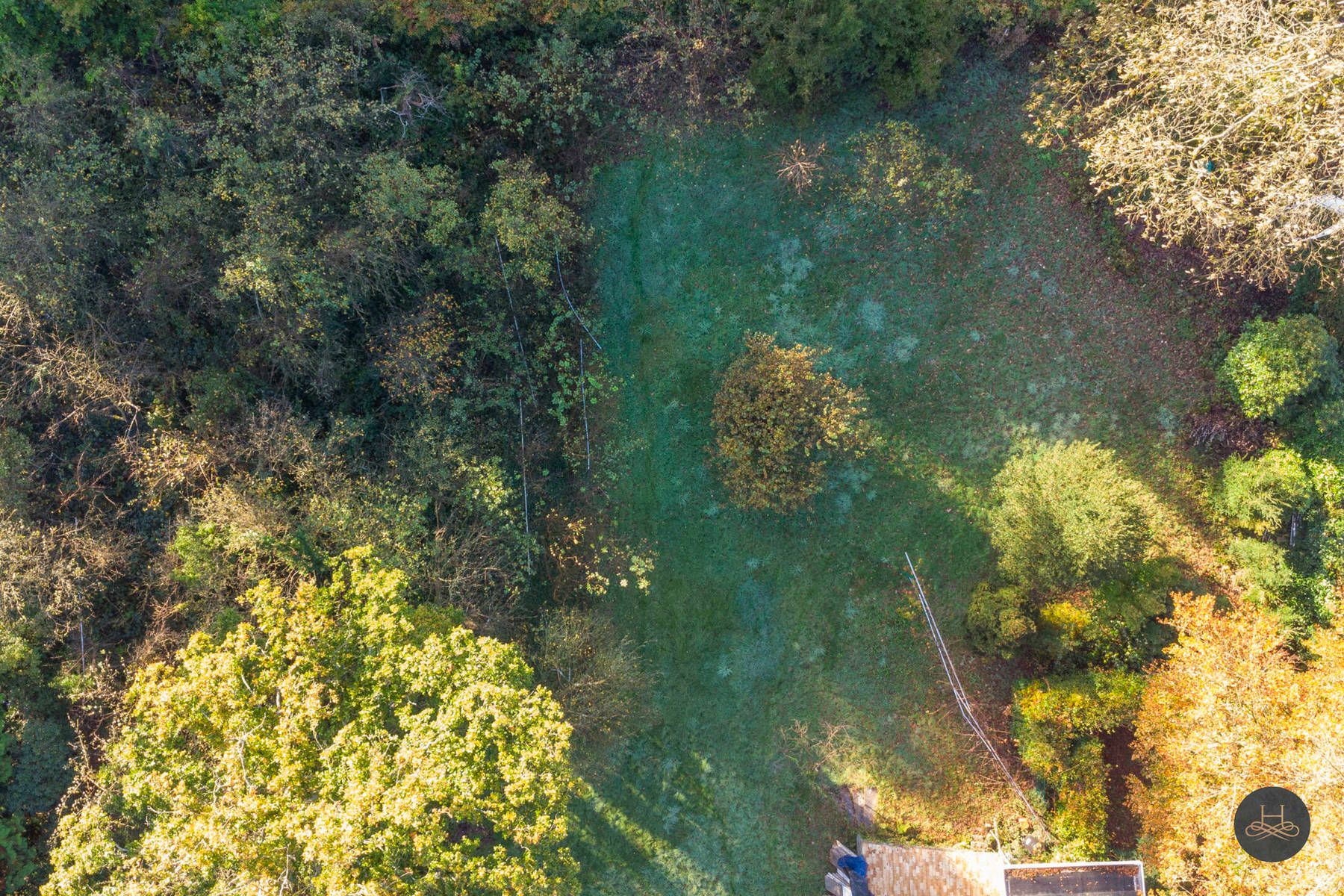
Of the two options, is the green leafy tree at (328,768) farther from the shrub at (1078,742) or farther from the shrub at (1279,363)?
the shrub at (1279,363)

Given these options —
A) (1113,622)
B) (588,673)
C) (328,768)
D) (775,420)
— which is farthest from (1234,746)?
(328,768)

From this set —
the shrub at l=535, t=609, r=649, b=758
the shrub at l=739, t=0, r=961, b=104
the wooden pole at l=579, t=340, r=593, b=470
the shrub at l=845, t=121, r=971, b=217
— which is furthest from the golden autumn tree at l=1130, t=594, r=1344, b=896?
the wooden pole at l=579, t=340, r=593, b=470

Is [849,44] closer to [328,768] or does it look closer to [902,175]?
[902,175]

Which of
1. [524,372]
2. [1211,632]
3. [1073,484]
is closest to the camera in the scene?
[1211,632]

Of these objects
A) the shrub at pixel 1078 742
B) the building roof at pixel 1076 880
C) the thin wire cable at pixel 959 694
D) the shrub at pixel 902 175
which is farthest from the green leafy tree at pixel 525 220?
the building roof at pixel 1076 880

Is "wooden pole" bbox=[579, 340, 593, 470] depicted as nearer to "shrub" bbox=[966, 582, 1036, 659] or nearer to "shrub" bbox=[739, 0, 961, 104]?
"shrub" bbox=[739, 0, 961, 104]

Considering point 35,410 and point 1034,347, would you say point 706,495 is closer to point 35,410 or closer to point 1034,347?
point 1034,347

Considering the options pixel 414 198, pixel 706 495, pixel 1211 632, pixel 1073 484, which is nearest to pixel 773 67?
pixel 414 198
